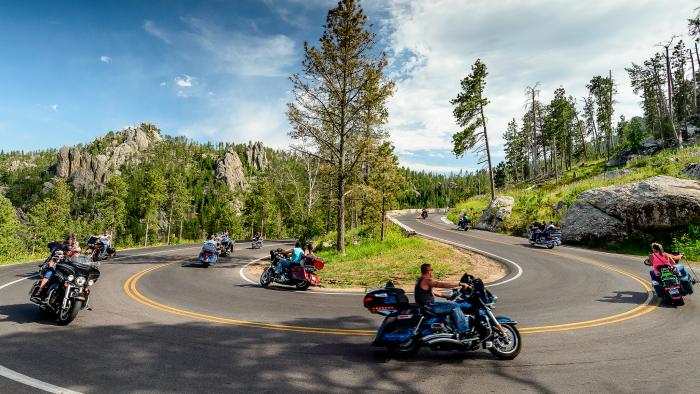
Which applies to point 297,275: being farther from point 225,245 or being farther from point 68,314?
point 225,245

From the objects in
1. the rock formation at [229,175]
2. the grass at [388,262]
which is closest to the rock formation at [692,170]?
the grass at [388,262]

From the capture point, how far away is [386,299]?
677 centimetres

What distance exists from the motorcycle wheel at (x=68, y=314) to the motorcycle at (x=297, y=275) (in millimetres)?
6616

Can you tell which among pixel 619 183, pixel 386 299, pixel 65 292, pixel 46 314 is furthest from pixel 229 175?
pixel 386 299

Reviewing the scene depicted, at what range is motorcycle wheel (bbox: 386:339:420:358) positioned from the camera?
20.8 ft

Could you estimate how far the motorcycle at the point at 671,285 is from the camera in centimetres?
997

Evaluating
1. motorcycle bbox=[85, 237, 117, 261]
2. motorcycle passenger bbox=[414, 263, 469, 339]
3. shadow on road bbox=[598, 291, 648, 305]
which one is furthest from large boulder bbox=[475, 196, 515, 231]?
motorcycle bbox=[85, 237, 117, 261]

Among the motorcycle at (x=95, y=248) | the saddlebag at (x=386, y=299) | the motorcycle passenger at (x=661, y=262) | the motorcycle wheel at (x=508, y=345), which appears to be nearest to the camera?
the motorcycle wheel at (x=508, y=345)

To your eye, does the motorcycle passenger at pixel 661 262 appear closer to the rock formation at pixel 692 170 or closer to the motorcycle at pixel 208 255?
the rock formation at pixel 692 170

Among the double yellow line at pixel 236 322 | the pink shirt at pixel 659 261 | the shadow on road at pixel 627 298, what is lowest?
the shadow on road at pixel 627 298

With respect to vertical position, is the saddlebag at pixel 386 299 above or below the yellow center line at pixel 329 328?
above

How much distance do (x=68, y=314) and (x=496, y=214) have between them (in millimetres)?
34560

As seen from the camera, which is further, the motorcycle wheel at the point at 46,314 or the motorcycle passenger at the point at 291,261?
the motorcycle passenger at the point at 291,261

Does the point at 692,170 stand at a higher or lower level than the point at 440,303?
higher
